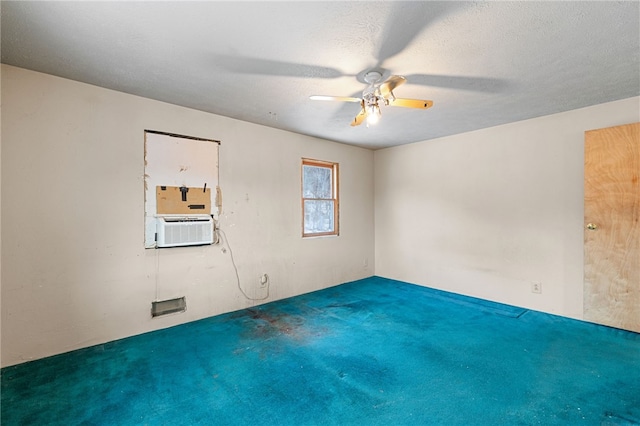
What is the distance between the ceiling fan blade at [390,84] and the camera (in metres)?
2.08

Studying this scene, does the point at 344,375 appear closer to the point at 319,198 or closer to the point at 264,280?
the point at 264,280

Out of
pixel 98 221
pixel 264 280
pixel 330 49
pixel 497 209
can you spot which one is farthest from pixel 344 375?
pixel 497 209

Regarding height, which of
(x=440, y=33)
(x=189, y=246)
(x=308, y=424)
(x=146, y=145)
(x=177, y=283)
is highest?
(x=440, y=33)

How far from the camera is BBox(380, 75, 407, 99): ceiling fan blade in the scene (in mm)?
2078

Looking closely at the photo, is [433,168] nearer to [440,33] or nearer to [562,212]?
[562,212]

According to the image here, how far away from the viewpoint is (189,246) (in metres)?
3.36

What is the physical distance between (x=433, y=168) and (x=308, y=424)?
4064mm

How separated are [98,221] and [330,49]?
2.64 metres

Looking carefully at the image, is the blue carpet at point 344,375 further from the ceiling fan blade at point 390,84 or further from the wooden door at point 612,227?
the ceiling fan blade at point 390,84

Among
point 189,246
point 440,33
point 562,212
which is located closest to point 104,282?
point 189,246

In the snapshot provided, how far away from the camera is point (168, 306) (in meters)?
3.25

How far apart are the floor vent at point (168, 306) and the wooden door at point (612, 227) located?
4572 mm

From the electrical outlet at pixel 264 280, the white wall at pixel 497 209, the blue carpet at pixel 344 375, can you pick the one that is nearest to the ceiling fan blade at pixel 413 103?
the blue carpet at pixel 344 375

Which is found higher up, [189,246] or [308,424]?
[189,246]
